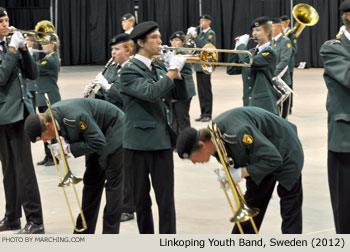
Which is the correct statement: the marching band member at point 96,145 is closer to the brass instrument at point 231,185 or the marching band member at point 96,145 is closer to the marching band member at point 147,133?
the marching band member at point 147,133

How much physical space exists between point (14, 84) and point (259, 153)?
9.33ft

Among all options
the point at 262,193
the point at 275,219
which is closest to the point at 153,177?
the point at 262,193

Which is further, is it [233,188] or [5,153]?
[5,153]

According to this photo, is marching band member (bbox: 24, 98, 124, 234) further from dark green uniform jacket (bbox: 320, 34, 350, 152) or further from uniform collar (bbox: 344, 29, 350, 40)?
uniform collar (bbox: 344, 29, 350, 40)

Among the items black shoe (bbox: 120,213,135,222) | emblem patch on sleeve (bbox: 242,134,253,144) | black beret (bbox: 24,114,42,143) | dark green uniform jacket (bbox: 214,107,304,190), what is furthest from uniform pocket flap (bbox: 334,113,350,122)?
black shoe (bbox: 120,213,135,222)

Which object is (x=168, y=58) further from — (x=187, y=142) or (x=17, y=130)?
(x=17, y=130)

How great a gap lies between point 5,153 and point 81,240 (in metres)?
2.49

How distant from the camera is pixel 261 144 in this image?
4453mm

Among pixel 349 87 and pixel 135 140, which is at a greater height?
pixel 349 87

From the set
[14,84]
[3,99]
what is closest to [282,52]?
[14,84]

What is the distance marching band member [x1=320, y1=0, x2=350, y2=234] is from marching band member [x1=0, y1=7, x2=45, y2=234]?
280 cm

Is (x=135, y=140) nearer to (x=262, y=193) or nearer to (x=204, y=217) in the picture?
(x=262, y=193)

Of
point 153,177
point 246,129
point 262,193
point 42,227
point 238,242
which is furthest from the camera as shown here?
point 42,227

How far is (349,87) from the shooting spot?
4559 mm
